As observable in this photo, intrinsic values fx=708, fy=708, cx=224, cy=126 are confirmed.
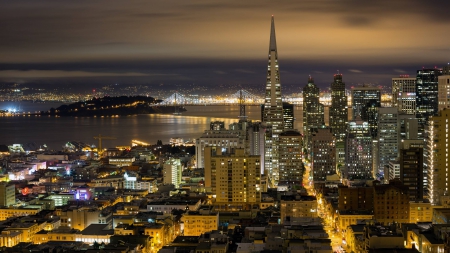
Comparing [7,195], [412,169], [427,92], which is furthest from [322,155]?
[7,195]

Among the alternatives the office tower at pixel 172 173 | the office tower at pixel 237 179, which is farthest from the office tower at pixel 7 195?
the office tower at pixel 237 179

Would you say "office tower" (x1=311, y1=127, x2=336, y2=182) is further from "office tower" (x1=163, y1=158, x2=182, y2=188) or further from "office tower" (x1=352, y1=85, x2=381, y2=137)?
"office tower" (x1=352, y1=85, x2=381, y2=137)

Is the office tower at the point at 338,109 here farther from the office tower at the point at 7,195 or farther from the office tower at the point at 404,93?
the office tower at the point at 7,195

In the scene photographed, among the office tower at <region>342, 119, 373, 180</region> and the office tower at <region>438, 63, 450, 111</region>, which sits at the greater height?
the office tower at <region>438, 63, 450, 111</region>

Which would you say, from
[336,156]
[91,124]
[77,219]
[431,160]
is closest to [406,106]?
[336,156]

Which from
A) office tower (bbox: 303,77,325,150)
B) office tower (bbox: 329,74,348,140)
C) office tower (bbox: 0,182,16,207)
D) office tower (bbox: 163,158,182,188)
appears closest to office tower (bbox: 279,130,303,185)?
office tower (bbox: 163,158,182,188)
